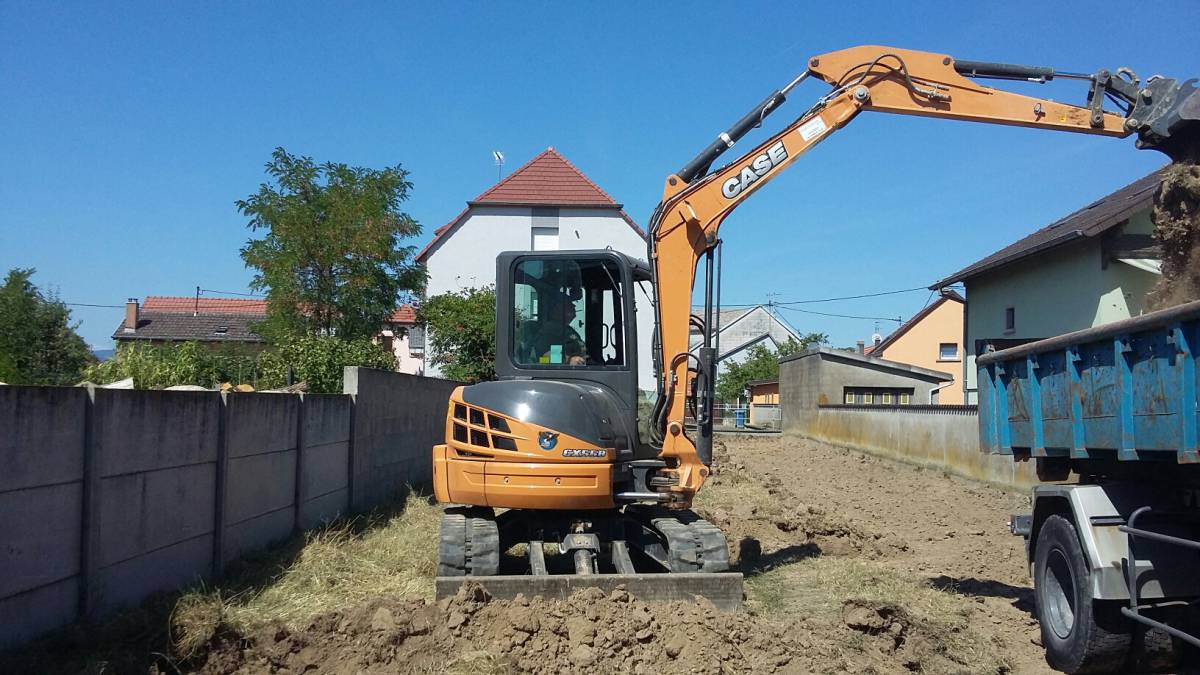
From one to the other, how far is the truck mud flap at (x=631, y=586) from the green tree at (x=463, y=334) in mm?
15531

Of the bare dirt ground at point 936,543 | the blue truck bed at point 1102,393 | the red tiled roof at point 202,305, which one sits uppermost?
the red tiled roof at point 202,305

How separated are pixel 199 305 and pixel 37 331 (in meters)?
36.7

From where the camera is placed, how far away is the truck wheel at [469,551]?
23.2ft

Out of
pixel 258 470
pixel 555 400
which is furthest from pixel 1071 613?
pixel 258 470

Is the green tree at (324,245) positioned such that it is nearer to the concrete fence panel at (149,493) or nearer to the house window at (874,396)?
the concrete fence panel at (149,493)

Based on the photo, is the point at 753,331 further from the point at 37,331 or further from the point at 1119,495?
the point at 1119,495

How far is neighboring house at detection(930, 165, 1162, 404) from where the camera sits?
57.1ft

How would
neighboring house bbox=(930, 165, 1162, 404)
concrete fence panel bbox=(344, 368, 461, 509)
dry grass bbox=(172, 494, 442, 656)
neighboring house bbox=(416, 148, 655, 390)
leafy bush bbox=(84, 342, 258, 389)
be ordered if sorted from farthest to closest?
neighboring house bbox=(416, 148, 655, 390)
neighboring house bbox=(930, 165, 1162, 404)
concrete fence panel bbox=(344, 368, 461, 509)
leafy bush bbox=(84, 342, 258, 389)
dry grass bbox=(172, 494, 442, 656)

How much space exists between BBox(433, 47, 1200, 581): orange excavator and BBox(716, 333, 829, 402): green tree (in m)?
50.2

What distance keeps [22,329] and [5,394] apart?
10.5 meters

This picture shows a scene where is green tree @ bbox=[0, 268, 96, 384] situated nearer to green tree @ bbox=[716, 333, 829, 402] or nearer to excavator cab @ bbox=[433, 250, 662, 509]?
excavator cab @ bbox=[433, 250, 662, 509]

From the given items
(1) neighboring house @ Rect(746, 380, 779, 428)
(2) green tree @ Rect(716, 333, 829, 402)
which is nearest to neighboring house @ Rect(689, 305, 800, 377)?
(2) green tree @ Rect(716, 333, 829, 402)

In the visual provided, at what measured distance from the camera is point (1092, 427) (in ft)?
19.5

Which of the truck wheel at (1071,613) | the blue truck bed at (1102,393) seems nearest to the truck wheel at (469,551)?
the truck wheel at (1071,613)
